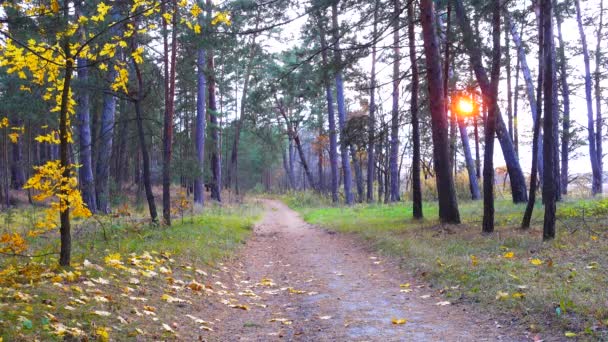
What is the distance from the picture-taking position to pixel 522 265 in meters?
7.62

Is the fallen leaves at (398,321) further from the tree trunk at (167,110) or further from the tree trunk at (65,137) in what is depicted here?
the tree trunk at (167,110)

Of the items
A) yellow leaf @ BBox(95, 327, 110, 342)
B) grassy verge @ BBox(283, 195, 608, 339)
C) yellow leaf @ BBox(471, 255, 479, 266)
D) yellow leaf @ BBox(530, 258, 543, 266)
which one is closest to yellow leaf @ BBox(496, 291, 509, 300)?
grassy verge @ BBox(283, 195, 608, 339)

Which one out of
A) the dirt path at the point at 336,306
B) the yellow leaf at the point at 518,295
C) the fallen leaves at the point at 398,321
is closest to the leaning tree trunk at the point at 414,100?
the dirt path at the point at 336,306

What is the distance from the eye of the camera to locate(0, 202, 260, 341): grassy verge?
4.68m

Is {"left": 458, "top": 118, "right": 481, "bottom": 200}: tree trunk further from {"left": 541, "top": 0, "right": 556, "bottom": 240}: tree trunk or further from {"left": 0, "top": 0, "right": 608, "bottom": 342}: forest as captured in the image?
{"left": 541, "top": 0, "right": 556, "bottom": 240}: tree trunk

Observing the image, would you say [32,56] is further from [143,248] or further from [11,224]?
[11,224]

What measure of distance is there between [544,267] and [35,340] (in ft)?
21.7

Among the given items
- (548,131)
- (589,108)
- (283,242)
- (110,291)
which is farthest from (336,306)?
(589,108)

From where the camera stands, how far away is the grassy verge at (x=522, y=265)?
532 cm

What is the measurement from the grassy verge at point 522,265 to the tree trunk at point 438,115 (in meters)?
0.64

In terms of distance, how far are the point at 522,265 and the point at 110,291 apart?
5.90m

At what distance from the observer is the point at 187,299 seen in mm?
7098

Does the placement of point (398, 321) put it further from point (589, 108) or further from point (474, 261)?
point (589, 108)

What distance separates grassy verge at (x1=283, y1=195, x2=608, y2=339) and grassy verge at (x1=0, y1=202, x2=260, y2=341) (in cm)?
360
